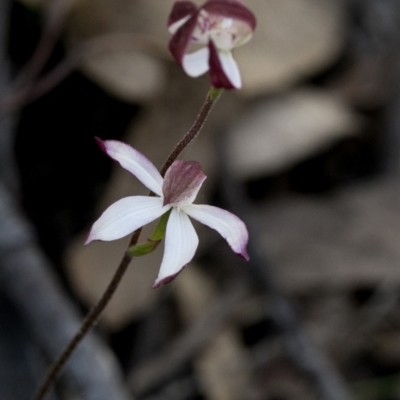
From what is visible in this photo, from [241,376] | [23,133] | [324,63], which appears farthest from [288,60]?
[241,376]

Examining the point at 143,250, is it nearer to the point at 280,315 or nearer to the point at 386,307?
the point at 280,315

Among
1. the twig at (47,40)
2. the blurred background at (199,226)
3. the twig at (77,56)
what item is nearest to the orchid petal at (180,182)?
the blurred background at (199,226)

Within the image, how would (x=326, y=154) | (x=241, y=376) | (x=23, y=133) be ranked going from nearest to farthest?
(x=241, y=376), (x=23, y=133), (x=326, y=154)

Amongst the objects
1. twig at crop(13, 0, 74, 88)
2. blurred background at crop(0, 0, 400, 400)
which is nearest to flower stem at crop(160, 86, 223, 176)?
blurred background at crop(0, 0, 400, 400)

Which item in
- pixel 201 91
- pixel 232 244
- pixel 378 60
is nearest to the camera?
pixel 232 244

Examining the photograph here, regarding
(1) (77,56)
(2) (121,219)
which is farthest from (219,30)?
(1) (77,56)

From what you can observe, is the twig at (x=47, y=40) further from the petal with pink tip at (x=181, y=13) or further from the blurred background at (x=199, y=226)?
the petal with pink tip at (x=181, y=13)

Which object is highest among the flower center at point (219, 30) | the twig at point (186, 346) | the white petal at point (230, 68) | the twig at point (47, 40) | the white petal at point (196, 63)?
the twig at point (47, 40)
